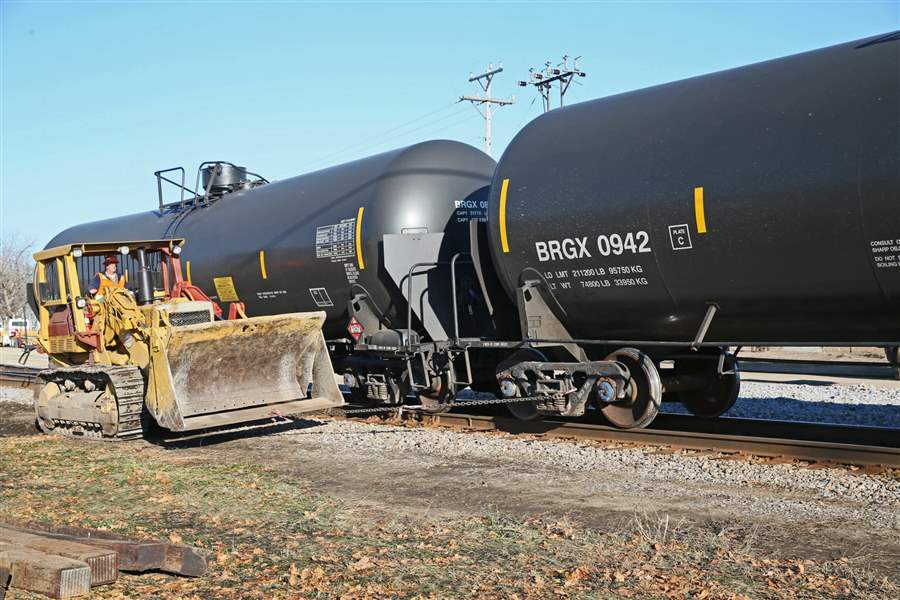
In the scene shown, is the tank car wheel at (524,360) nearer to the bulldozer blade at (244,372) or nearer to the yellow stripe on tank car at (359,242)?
the bulldozer blade at (244,372)

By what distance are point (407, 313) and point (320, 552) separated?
6546 millimetres

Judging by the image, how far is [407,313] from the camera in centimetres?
1248

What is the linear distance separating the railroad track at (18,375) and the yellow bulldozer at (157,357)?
6.67m

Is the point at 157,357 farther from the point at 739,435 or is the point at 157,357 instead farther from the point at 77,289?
the point at 739,435

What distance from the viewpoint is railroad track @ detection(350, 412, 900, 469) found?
29.3 ft

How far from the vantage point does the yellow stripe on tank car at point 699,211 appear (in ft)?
29.2

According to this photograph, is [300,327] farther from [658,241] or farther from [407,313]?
[658,241]

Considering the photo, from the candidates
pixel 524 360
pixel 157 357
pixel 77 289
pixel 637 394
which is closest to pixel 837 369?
pixel 637 394

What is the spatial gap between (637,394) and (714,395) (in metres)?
1.76

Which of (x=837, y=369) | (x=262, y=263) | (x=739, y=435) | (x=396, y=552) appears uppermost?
(x=262, y=263)

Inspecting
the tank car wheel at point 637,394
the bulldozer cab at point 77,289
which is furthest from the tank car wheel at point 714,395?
the bulldozer cab at point 77,289

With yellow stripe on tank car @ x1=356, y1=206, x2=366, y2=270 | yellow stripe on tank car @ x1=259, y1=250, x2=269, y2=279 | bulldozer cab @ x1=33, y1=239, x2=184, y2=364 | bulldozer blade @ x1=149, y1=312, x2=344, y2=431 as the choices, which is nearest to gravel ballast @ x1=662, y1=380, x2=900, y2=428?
yellow stripe on tank car @ x1=356, y1=206, x2=366, y2=270

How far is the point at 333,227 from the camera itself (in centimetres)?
1305

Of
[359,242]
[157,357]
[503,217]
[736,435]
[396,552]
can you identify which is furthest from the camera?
[359,242]
